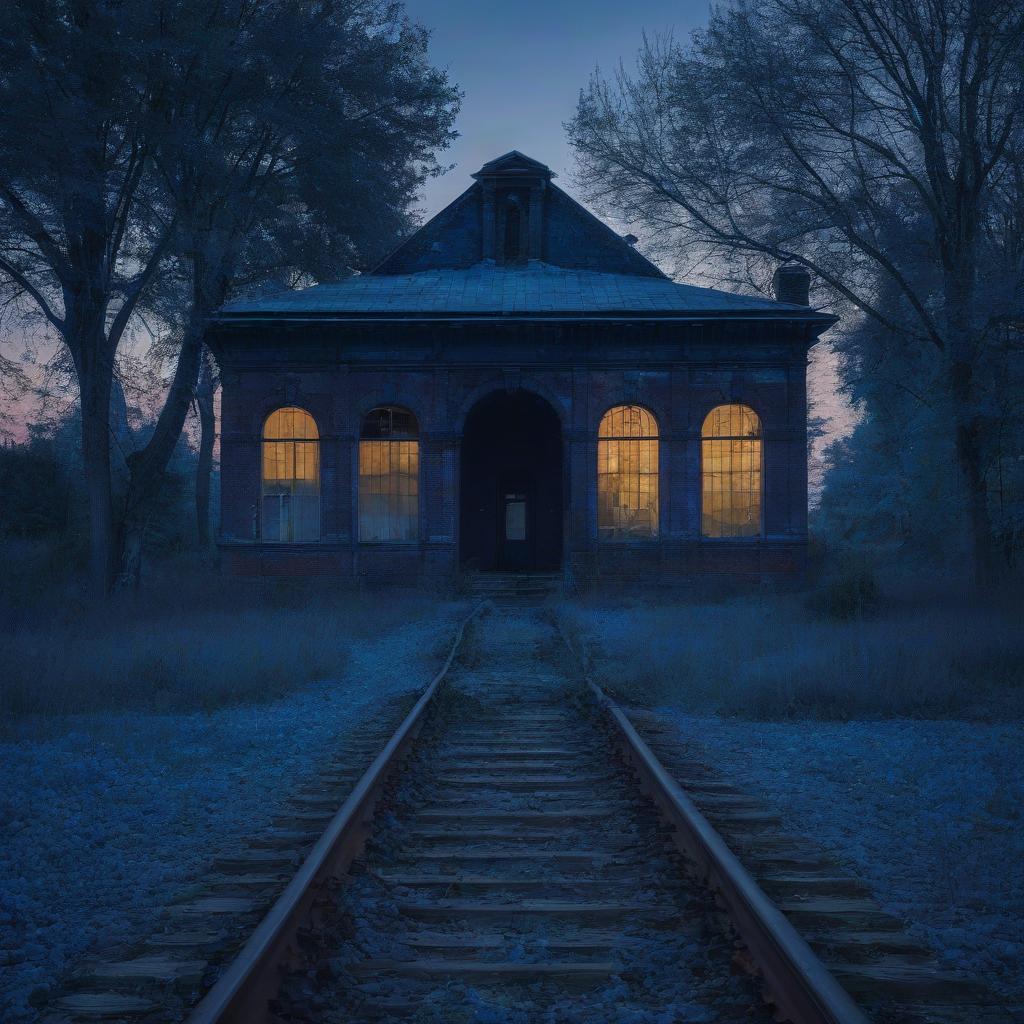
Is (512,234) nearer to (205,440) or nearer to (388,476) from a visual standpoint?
(388,476)

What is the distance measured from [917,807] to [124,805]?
4.86 m

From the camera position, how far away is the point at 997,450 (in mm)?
16594

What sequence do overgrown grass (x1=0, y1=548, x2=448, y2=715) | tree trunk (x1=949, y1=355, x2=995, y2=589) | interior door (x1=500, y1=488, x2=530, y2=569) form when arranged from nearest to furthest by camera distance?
overgrown grass (x1=0, y1=548, x2=448, y2=715) → tree trunk (x1=949, y1=355, x2=995, y2=589) → interior door (x1=500, y1=488, x2=530, y2=569)

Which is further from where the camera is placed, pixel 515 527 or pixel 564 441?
pixel 515 527

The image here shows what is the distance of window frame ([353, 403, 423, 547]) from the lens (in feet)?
72.8

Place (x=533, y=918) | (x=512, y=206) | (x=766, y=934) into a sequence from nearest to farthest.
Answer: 1. (x=766, y=934)
2. (x=533, y=918)
3. (x=512, y=206)

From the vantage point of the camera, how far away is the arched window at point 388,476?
2234 centimetres

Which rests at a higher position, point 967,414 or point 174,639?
point 967,414

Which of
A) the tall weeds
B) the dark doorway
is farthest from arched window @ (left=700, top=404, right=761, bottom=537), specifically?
the tall weeds

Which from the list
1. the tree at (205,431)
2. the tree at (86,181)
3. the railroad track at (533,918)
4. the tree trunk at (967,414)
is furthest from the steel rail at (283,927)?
the tree at (205,431)

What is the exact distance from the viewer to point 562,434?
2230 centimetres

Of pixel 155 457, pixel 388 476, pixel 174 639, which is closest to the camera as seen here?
pixel 174 639

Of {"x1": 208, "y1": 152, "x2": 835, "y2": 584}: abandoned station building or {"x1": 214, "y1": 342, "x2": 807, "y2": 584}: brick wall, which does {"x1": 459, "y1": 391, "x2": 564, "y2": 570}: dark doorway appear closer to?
{"x1": 208, "y1": 152, "x2": 835, "y2": 584}: abandoned station building

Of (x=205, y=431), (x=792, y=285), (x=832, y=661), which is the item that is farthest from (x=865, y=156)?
(x=205, y=431)
